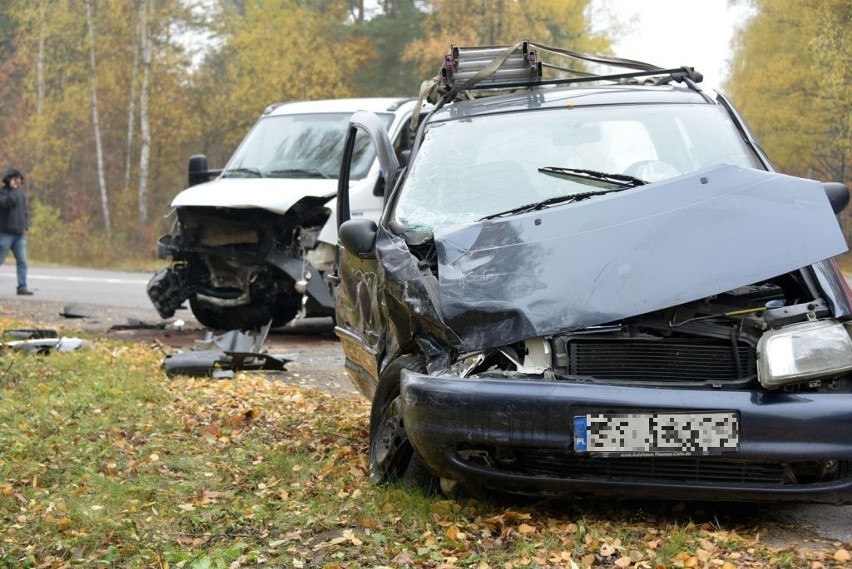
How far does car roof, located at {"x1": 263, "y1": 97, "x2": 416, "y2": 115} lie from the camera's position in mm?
11742

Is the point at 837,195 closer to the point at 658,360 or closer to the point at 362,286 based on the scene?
the point at 658,360

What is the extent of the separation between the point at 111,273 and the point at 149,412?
15.4 m

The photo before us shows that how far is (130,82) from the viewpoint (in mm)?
36156

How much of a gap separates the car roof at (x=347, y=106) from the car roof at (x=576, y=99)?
18.1 feet

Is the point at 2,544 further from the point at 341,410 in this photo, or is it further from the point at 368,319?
the point at 341,410

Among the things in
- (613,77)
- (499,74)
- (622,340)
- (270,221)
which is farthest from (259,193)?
(622,340)

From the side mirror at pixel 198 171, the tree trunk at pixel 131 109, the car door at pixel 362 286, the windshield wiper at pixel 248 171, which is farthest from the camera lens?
the tree trunk at pixel 131 109

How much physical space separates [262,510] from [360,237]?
1.28m

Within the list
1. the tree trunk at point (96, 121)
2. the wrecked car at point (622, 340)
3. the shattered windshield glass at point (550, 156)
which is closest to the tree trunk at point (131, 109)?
the tree trunk at point (96, 121)

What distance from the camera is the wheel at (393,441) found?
4695mm

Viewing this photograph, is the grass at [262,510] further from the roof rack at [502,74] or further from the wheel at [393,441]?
the roof rack at [502,74]

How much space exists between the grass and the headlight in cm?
58

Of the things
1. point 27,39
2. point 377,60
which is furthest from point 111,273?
point 377,60

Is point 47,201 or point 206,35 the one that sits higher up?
point 206,35
